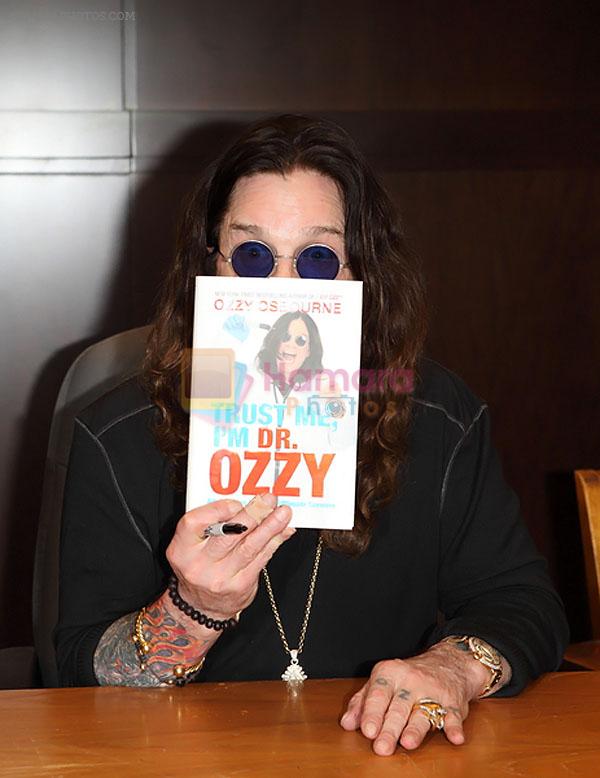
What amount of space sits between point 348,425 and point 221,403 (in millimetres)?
140

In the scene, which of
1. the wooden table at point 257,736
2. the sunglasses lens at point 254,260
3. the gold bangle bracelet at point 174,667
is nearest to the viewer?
the wooden table at point 257,736

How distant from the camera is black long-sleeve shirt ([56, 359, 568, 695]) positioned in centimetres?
154

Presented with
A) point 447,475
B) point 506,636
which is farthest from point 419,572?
point 506,636

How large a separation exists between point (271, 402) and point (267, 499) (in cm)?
10

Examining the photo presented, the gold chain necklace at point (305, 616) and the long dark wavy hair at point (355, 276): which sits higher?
Answer: the long dark wavy hair at point (355, 276)

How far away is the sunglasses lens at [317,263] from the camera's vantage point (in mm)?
1498

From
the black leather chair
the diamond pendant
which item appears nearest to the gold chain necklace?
the diamond pendant

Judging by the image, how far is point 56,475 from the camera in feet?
6.59

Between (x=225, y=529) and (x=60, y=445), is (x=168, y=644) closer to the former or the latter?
(x=225, y=529)

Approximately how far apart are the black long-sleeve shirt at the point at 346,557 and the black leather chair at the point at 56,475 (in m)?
0.38

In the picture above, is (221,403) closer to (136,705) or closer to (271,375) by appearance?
(271,375)

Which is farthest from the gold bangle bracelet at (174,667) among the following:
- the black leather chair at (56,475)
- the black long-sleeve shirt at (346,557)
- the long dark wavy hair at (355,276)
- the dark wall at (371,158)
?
the dark wall at (371,158)

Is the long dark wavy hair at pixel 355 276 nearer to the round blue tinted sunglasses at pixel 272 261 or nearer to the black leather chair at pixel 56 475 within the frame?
the round blue tinted sunglasses at pixel 272 261

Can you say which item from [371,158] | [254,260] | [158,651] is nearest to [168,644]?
[158,651]
